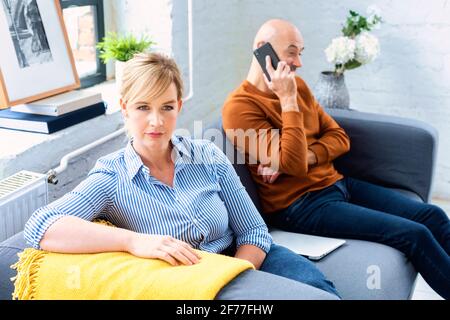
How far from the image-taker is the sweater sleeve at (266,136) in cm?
175

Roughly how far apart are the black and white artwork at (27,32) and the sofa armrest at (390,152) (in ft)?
3.65

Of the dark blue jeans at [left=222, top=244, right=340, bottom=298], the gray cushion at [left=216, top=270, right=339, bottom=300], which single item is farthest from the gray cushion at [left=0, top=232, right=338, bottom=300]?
the dark blue jeans at [left=222, top=244, right=340, bottom=298]

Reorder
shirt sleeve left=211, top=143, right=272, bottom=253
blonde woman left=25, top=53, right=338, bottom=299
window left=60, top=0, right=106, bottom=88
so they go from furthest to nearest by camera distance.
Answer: window left=60, top=0, right=106, bottom=88, shirt sleeve left=211, top=143, right=272, bottom=253, blonde woman left=25, top=53, right=338, bottom=299

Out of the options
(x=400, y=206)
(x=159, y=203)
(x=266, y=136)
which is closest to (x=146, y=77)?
(x=159, y=203)

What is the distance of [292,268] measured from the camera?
139 cm

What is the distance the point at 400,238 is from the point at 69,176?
42.5 inches

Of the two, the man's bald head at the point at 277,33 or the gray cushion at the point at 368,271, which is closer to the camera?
the gray cushion at the point at 368,271

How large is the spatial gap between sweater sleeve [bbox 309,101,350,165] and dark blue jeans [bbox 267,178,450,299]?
11 cm

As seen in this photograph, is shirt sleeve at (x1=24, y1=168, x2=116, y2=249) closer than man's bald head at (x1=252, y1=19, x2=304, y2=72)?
Yes

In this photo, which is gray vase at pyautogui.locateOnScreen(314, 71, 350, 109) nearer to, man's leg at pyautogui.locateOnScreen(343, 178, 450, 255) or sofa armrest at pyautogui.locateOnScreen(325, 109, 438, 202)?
sofa armrest at pyautogui.locateOnScreen(325, 109, 438, 202)

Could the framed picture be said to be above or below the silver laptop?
above

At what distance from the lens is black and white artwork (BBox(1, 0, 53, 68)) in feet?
5.62

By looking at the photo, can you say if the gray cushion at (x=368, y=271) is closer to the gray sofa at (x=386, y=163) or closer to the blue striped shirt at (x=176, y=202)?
A: the gray sofa at (x=386, y=163)

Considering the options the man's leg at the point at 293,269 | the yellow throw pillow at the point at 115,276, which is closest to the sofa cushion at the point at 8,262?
the yellow throw pillow at the point at 115,276
